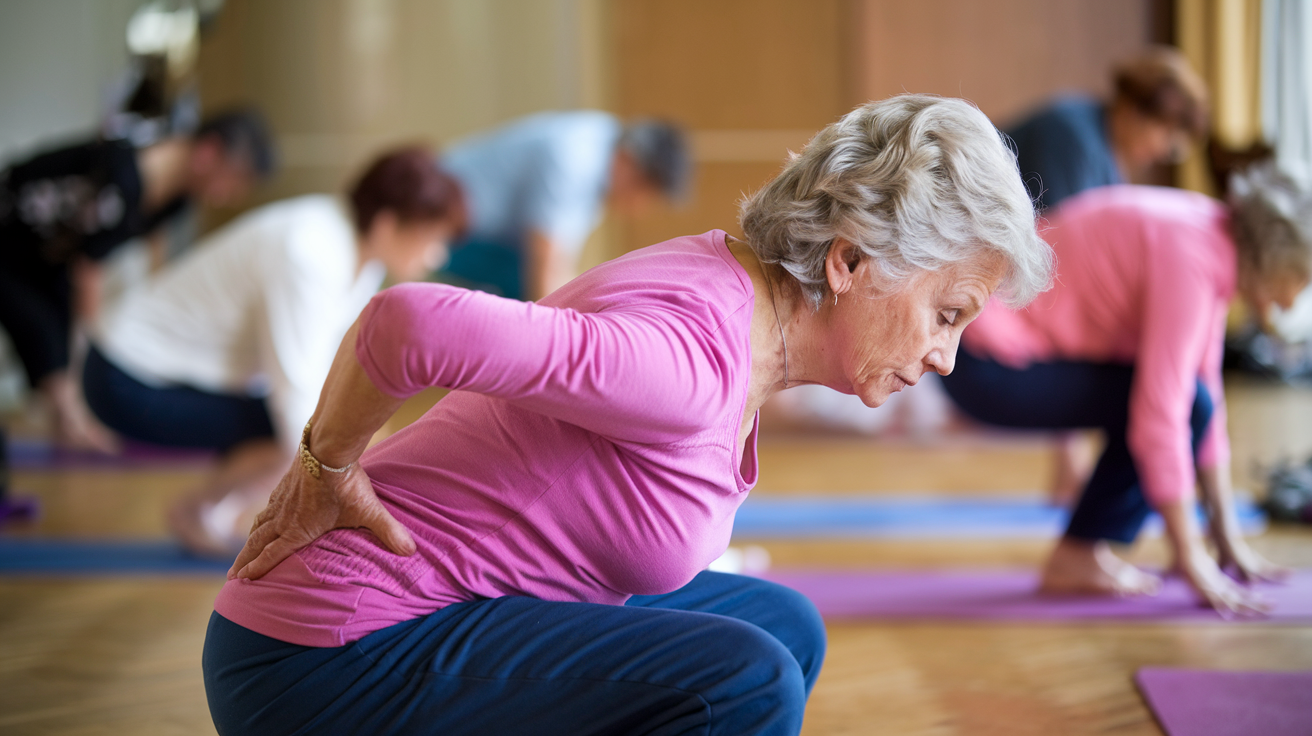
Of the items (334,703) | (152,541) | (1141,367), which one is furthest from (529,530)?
(152,541)

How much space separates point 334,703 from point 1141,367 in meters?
1.75

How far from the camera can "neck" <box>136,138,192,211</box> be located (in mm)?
3643

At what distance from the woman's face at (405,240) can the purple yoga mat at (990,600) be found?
1.19 metres

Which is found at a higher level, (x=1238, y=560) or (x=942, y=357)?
(x=942, y=357)

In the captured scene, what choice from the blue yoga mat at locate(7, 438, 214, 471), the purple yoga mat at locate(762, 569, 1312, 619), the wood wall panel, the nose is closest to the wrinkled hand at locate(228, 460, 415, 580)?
the nose

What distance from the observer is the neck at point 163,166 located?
12.0 feet

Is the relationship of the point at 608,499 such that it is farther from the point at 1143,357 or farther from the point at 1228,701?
the point at 1143,357

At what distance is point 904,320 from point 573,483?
15.7 inches

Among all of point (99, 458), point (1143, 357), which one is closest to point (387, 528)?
point (1143, 357)

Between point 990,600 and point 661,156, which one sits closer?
point 990,600

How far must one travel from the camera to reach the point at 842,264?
1165mm

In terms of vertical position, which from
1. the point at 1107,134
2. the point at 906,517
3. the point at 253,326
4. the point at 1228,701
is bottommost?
the point at 906,517

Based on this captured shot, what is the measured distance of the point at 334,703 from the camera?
3.70 ft

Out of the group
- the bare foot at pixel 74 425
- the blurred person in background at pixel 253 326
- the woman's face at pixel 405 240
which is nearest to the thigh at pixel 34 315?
the bare foot at pixel 74 425
